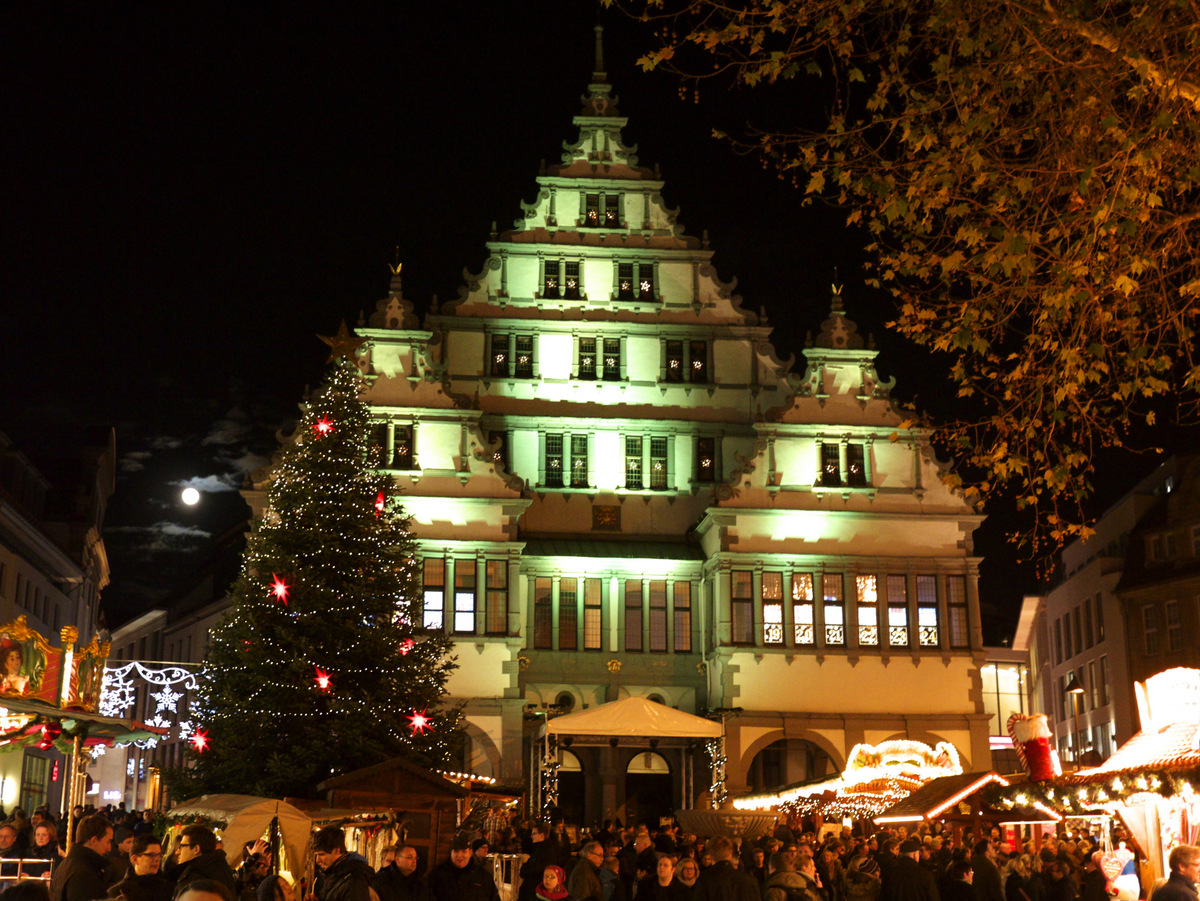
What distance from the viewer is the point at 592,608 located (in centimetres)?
3834

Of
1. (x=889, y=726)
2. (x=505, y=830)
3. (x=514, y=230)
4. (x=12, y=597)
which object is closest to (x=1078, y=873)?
(x=505, y=830)

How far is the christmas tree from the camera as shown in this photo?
24.2 meters

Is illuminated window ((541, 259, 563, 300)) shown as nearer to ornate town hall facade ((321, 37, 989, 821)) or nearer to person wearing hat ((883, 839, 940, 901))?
ornate town hall facade ((321, 37, 989, 821))

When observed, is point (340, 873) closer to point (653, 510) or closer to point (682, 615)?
point (682, 615)

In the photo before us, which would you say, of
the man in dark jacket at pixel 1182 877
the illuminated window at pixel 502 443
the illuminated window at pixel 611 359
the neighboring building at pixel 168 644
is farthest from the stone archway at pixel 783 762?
the man in dark jacket at pixel 1182 877

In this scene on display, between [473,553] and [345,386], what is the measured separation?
34.6 ft

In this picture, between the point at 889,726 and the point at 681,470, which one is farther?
the point at 681,470

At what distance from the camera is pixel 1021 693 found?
54.9m

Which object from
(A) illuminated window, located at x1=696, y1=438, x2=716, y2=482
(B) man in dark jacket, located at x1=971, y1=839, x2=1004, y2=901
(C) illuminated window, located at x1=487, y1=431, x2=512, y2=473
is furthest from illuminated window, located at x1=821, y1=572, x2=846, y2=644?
(B) man in dark jacket, located at x1=971, y1=839, x2=1004, y2=901

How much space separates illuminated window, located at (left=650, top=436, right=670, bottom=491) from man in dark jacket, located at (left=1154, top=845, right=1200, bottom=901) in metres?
30.8

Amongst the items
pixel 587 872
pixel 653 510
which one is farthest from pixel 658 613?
pixel 587 872

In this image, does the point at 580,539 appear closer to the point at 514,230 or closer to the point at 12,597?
the point at 514,230

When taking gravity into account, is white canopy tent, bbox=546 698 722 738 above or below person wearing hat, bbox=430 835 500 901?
above

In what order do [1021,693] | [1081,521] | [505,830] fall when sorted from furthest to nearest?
[1021,693] < [505,830] < [1081,521]
